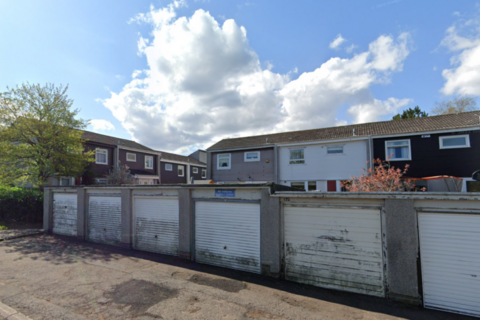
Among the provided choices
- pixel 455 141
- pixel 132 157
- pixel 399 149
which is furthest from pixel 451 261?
pixel 132 157

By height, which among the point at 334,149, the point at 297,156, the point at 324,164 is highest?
the point at 334,149

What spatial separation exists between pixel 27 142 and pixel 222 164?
584 inches

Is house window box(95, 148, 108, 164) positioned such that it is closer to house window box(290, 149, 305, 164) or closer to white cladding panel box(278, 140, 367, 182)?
white cladding panel box(278, 140, 367, 182)

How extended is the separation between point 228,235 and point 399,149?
15.5 metres

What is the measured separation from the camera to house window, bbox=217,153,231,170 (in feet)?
78.2

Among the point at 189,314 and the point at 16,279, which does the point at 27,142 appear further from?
the point at 189,314

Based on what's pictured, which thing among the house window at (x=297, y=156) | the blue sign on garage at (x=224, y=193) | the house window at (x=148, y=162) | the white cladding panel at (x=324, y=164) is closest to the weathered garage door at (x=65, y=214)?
the blue sign on garage at (x=224, y=193)

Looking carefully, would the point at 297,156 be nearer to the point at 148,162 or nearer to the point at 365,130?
the point at 365,130

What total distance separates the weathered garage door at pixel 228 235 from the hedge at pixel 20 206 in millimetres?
14958

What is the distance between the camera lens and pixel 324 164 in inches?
771

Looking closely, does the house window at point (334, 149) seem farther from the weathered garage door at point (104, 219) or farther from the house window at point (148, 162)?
the house window at point (148, 162)

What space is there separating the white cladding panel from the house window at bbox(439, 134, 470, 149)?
15.2 ft

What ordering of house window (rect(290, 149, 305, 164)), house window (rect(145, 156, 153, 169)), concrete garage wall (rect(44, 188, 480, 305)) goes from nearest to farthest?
concrete garage wall (rect(44, 188, 480, 305)) → house window (rect(290, 149, 305, 164)) → house window (rect(145, 156, 153, 169))

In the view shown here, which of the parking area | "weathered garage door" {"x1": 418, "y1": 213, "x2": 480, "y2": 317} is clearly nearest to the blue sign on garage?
the parking area
